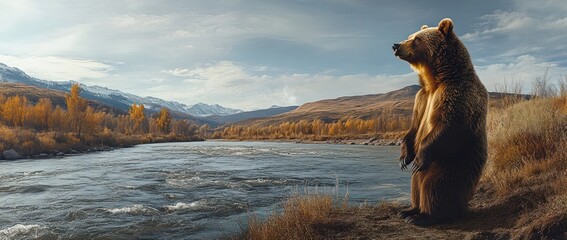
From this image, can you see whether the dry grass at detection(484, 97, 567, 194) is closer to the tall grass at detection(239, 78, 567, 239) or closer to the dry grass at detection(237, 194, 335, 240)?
the tall grass at detection(239, 78, 567, 239)

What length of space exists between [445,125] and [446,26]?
1373 mm

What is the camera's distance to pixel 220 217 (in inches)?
379

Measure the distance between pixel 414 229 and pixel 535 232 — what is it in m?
1.51

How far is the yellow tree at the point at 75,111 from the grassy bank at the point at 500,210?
5527 cm

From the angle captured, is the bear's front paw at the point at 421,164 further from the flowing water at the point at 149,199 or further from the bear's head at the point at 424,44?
the flowing water at the point at 149,199

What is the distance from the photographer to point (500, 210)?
17.6ft

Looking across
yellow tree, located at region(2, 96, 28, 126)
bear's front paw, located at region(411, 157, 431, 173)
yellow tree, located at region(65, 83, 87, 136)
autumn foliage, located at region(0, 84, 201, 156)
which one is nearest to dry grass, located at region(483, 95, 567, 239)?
bear's front paw, located at region(411, 157, 431, 173)

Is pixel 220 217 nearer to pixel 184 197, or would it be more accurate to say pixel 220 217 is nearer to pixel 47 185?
pixel 184 197

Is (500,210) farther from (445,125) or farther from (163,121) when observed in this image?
(163,121)

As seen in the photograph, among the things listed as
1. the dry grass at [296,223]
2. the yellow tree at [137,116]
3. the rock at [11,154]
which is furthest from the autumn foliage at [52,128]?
the yellow tree at [137,116]

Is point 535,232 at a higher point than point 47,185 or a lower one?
higher

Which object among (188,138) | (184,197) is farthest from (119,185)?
(188,138)

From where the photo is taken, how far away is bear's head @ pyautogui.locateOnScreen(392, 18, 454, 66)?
5.14m

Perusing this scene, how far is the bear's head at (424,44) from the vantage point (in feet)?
16.9
